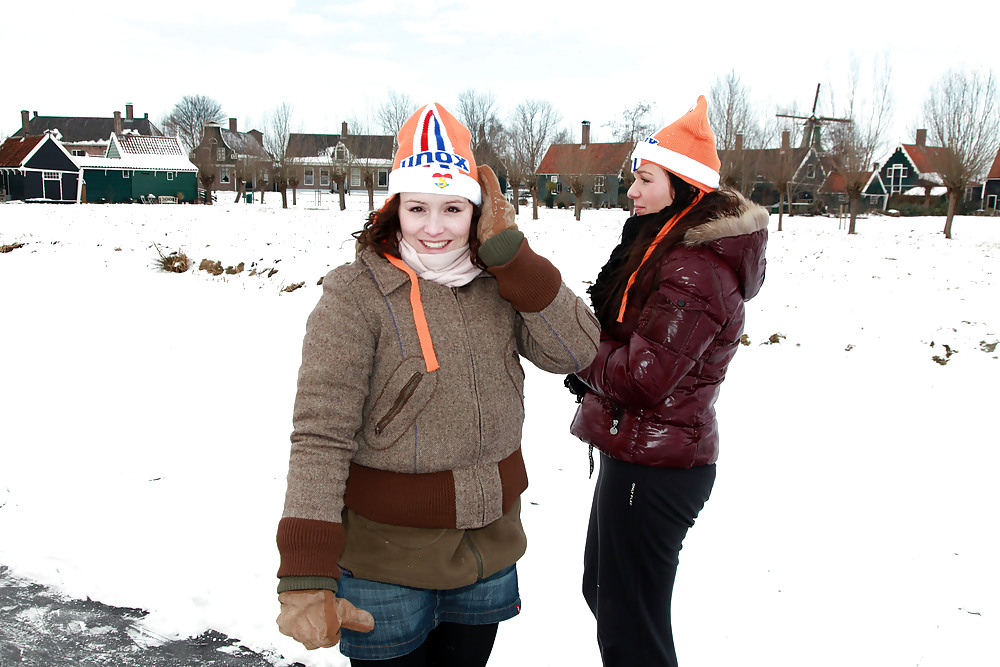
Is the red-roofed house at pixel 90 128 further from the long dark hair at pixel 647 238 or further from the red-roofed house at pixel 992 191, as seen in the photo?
the long dark hair at pixel 647 238

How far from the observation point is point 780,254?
16562 mm

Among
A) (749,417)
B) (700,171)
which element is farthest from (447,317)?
(749,417)

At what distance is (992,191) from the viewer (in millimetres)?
45719

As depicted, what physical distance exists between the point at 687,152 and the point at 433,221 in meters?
1.08

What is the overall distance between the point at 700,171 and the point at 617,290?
51cm

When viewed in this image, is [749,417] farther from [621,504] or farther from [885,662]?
[621,504]

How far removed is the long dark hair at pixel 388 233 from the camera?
192 centimetres

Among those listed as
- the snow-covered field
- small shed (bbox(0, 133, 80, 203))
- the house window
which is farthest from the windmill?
small shed (bbox(0, 133, 80, 203))

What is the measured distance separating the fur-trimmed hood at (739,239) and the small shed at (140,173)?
4548 centimetres

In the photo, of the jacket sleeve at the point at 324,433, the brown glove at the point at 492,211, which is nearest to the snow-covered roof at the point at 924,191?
the brown glove at the point at 492,211

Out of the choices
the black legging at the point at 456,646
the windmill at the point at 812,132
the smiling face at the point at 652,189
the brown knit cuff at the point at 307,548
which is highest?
the windmill at the point at 812,132

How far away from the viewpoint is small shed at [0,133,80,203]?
128ft

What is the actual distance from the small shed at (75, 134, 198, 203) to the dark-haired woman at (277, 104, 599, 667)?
4542 cm

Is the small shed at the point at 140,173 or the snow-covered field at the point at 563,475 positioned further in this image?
the small shed at the point at 140,173
